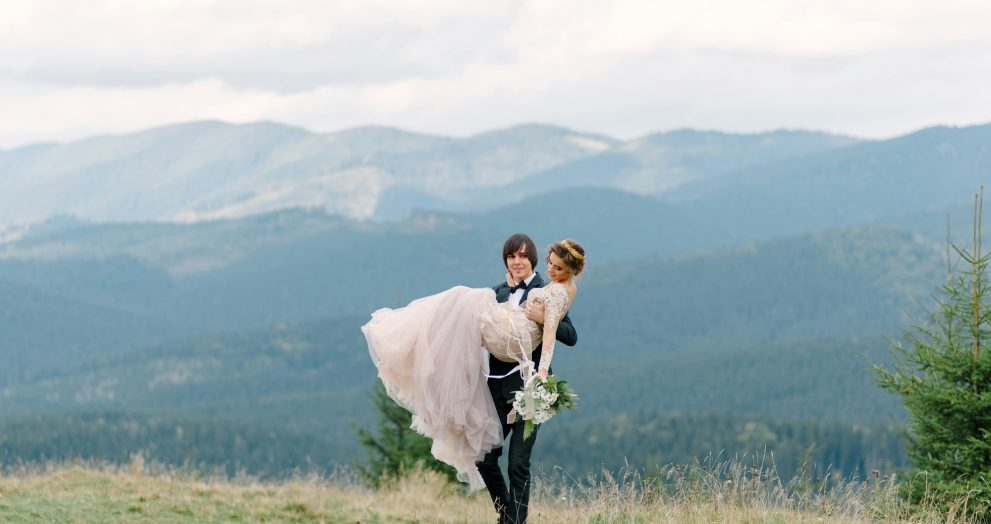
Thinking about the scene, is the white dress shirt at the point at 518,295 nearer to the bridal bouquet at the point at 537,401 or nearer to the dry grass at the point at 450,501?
the bridal bouquet at the point at 537,401

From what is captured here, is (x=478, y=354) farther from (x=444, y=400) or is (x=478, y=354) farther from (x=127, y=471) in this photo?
(x=127, y=471)

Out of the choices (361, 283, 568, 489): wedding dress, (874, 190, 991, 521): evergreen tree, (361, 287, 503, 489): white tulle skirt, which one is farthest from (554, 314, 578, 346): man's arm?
(874, 190, 991, 521): evergreen tree

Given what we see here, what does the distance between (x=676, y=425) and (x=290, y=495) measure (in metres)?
137

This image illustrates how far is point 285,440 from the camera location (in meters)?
174

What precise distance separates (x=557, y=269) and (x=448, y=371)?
133 cm

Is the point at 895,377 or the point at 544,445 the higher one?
the point at 895,377

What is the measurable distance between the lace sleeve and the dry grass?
190 centimetres

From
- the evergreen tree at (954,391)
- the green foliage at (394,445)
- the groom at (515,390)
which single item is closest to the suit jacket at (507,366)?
the groom at (515,390)

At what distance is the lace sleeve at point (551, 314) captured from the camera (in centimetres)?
1057

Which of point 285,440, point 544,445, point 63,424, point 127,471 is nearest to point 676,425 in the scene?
point 544,445

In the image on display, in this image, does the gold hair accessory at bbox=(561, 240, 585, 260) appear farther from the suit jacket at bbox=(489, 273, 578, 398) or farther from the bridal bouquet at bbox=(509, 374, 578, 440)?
the bridal bouquet at bbox=(509, 374, 578, 440)

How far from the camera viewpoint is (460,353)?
1115 centimetres

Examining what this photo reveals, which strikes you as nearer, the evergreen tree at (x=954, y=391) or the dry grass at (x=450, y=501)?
the dry grass at (x=450, y=501)

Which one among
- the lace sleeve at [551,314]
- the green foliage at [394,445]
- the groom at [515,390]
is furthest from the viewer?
the green foliage at [394,445]
